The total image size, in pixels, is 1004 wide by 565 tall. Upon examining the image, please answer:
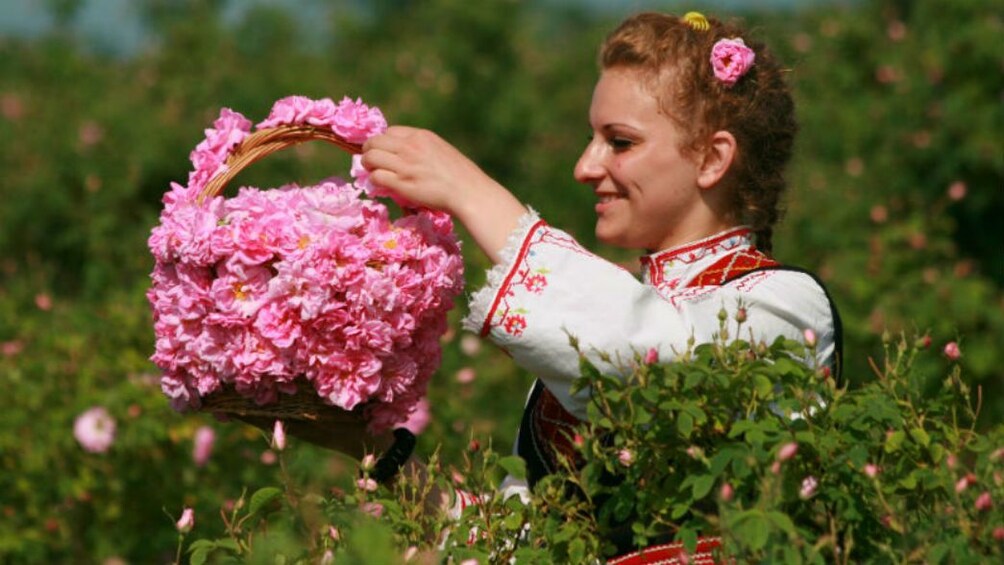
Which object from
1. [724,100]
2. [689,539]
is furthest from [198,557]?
[724,100]

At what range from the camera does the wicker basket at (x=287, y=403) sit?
239cm

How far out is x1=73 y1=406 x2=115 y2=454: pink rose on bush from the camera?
4.17 meters

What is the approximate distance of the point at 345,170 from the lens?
7586 millimetres

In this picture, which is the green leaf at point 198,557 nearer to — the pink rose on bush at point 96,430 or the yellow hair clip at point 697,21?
the yellow hair clip at point 697,21

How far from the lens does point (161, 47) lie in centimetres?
1037

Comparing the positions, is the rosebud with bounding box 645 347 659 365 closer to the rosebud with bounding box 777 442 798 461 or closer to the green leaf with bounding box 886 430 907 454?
the rosebud with bounding box 777 442 798 461

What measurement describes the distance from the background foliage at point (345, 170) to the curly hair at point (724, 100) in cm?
29

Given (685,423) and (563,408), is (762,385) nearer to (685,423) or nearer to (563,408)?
(685,423)

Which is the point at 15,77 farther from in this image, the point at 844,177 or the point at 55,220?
the point at 844,177

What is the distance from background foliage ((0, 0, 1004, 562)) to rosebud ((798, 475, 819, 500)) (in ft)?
Answer: 1.03

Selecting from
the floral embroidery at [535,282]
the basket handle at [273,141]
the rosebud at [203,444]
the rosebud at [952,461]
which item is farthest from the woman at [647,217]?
the rosebud at [203,444]

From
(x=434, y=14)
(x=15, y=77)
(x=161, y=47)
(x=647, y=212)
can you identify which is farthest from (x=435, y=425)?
(x=15, y=77)

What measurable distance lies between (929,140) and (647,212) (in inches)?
163

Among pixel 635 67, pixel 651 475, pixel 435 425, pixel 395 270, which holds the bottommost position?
pixel 435 425
